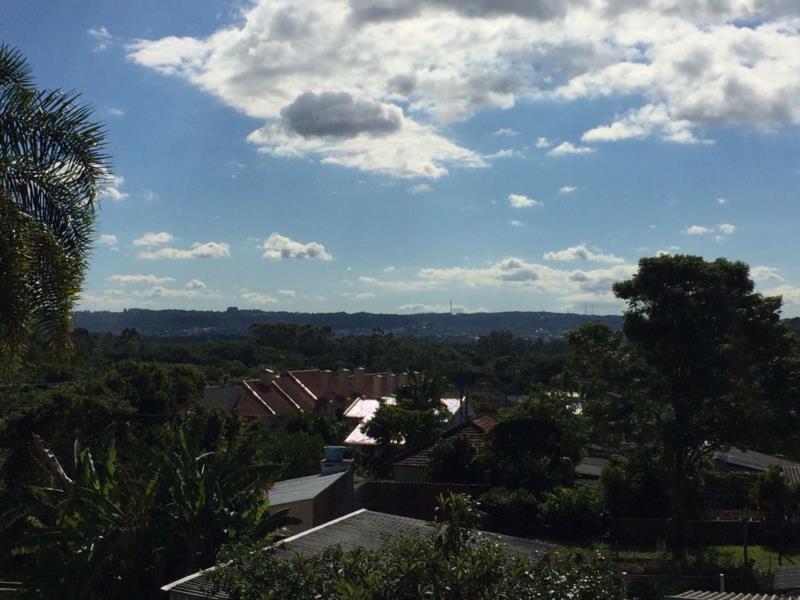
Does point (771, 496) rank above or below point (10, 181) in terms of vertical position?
below

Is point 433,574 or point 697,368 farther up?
point 697,368

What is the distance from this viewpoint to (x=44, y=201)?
9273 mm

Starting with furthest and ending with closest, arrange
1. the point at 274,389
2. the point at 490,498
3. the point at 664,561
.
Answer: the point at 274,389
the point at 490,498
the point at 664,561

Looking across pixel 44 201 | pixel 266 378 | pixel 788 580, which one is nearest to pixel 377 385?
pixel 266 378

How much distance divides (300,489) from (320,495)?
1.24m

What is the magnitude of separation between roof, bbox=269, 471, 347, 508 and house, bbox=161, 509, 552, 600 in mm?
3292

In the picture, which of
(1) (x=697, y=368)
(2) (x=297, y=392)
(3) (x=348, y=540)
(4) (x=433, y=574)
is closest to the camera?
(4) (x=433, y=574)

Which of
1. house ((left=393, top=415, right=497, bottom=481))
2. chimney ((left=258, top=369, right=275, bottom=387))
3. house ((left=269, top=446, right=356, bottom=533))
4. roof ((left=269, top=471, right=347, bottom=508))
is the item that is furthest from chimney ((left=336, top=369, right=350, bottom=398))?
roof ((left=269, top=471, right=347, bottom=508))

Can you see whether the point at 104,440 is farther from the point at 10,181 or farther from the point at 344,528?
the point at 10,181

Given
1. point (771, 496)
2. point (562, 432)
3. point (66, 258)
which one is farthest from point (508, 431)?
point (66, 258)

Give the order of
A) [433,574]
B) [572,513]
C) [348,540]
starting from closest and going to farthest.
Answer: [433,574]
[348,540]
[572,513]

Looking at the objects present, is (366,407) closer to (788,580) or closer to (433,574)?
(788,580)

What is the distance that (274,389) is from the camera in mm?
59031

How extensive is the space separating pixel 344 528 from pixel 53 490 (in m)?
4.87
